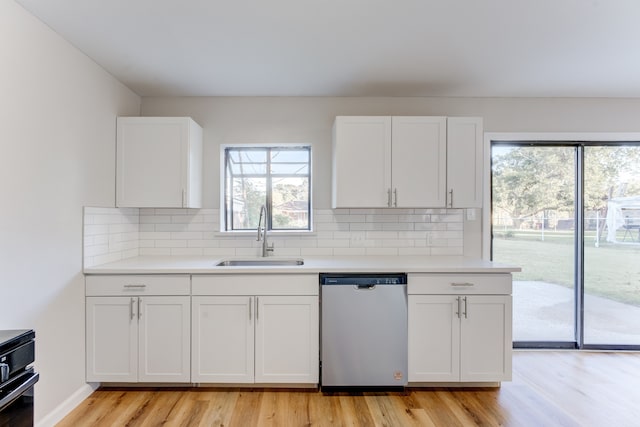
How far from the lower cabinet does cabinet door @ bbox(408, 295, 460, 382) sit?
1.59 meters

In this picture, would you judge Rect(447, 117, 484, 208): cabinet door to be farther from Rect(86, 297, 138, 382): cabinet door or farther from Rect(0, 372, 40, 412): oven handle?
Rect(0, 372, 40, 412): oven handle

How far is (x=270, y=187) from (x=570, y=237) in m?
2.88

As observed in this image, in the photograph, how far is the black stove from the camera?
1.27 meters

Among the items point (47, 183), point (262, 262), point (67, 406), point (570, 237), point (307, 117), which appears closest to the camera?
point (47, 183)

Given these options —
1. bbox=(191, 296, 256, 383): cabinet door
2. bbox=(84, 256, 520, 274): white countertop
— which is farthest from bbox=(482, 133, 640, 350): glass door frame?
bbox=(191, 296, 256, 383): cabinet door

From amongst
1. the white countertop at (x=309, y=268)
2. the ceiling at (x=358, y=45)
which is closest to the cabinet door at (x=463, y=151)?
the ceiling at (x=358, y=45)

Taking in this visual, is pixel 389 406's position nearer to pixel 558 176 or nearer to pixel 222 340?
pixel 222 340

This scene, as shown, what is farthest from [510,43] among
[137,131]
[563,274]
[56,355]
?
[56,355]

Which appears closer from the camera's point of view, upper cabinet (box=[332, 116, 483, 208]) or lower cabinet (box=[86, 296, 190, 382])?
lower cabinet (box=[86, 296, 190, 382])

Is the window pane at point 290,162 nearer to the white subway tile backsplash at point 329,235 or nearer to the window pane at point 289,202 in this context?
the window pane at point 289,202

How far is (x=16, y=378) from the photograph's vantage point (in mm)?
1334

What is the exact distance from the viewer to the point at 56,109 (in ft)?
6.82

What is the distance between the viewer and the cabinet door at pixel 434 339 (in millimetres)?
2422

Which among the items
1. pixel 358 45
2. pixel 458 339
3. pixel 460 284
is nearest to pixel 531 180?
pixel 460 284
